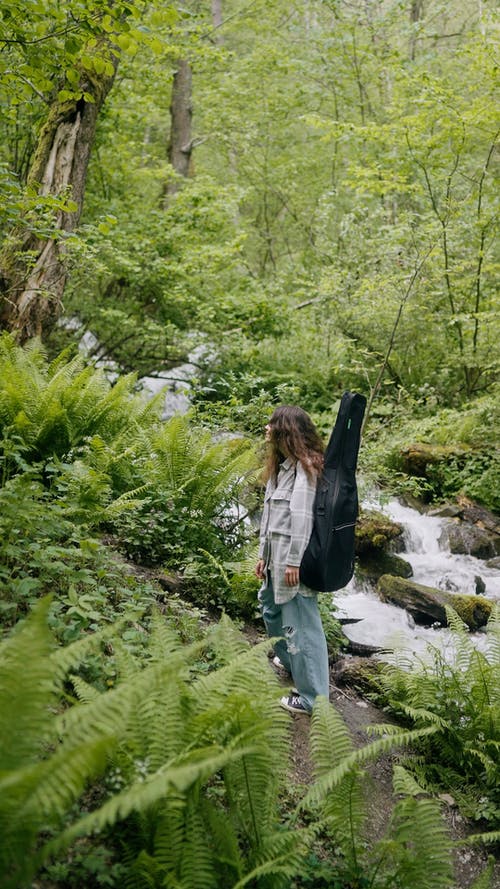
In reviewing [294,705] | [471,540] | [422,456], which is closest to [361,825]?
[294,705]

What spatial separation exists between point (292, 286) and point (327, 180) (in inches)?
130

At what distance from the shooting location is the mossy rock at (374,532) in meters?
8.45

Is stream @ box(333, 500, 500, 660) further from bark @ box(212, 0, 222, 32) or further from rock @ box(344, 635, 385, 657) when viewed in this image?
bark @ box(212, 0, 222, 32)

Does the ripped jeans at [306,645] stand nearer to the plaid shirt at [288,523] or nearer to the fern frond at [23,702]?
the plaid shirt at [288,523]

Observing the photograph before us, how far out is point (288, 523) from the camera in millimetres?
4027

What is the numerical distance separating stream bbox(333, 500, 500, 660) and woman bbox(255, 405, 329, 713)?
1951 millimetres

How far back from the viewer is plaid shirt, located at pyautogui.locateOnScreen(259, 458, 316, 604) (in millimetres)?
3887

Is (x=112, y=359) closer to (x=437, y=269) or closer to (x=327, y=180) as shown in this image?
(x=437, y=269)

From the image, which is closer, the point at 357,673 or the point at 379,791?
the point at 379,791

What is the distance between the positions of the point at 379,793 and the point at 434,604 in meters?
3.63

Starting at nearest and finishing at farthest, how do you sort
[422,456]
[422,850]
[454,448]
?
[422,850] < [422,456] < [454,448]

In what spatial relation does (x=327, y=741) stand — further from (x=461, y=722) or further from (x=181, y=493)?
(x=181, y=493)

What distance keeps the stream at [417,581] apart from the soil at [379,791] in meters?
1.40

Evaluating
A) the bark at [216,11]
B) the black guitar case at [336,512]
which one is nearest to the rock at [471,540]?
the black guitar case at [336,512]
